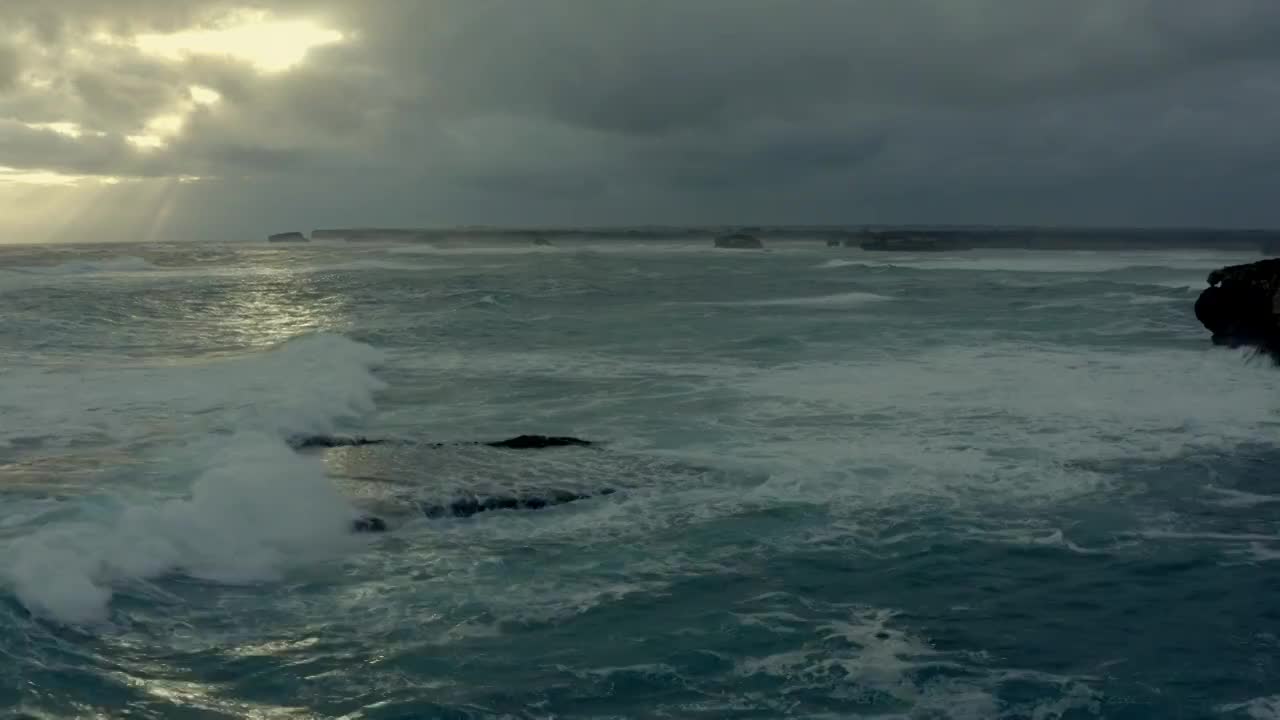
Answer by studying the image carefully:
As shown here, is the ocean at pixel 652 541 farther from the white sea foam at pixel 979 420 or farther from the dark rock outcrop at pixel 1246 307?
the dark rock outcrop at pixel 1246 307

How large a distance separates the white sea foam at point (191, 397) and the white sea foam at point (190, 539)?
4654mm

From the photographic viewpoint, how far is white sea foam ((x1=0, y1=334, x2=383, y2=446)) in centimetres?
1641

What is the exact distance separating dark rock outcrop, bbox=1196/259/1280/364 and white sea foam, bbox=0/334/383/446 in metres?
19.4

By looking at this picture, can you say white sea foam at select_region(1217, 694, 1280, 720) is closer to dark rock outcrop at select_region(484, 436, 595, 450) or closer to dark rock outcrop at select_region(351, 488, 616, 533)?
dark rock outcrop at select_region(351, 488, 616, 533)

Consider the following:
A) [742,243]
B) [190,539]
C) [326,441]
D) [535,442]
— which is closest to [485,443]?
[535,442]

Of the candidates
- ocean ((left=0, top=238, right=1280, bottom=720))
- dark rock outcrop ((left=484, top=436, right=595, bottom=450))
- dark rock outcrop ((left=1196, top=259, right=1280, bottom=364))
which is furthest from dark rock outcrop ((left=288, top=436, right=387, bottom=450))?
dark rock outcrop ((left=1196, top=259, right=1280, bottom=364))

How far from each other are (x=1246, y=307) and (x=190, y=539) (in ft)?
78.9

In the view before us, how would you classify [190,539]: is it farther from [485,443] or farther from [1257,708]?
[1257,708]

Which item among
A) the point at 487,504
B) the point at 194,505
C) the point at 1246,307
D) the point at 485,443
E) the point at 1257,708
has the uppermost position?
the point at 1246,307

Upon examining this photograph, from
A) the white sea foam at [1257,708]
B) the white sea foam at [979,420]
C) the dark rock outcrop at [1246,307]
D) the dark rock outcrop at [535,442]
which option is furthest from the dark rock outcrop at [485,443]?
the dark rock outcrop at [1246,307]

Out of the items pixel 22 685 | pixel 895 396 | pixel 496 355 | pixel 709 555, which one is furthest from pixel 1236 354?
pixel 22 685

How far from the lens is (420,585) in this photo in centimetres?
929

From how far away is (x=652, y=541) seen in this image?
10.7m

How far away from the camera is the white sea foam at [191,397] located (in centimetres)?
1641
